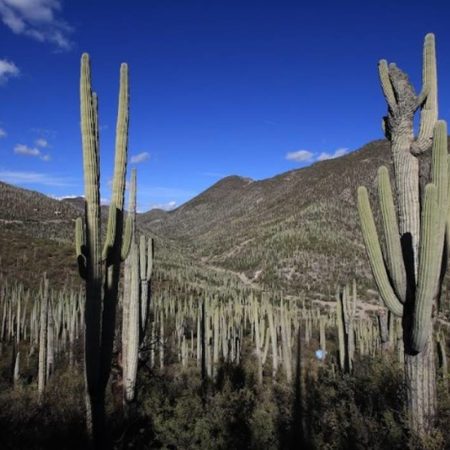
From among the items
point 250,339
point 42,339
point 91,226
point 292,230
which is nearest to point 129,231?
point 91,226

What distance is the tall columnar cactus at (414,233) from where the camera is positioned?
17.0 ft

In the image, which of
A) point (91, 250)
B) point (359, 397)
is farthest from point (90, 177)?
point (359, 397)

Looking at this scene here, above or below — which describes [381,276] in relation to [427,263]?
below

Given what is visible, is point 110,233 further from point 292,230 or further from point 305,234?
point 292,230

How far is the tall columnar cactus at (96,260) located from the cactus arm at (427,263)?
3.77 meters

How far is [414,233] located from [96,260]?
4147mm

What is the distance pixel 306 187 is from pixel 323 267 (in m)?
38.9

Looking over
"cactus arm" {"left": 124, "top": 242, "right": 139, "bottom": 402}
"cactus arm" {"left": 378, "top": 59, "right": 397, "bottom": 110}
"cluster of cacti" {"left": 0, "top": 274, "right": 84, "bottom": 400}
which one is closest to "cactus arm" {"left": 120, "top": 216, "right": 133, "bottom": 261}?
"cactus arm" {"left": 124, "top": 242, "right": 139, "bottom": 402}

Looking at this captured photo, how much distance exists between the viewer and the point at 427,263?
201 inches

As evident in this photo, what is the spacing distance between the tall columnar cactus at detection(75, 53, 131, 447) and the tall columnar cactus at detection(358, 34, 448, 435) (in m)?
3.39

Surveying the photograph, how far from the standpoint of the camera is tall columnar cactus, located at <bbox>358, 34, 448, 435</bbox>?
17.0 ft

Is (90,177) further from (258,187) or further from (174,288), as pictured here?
(258,187)

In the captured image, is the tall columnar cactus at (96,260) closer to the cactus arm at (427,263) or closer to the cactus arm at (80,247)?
the cactus arm at (80,247)

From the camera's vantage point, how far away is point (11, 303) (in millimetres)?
23281
